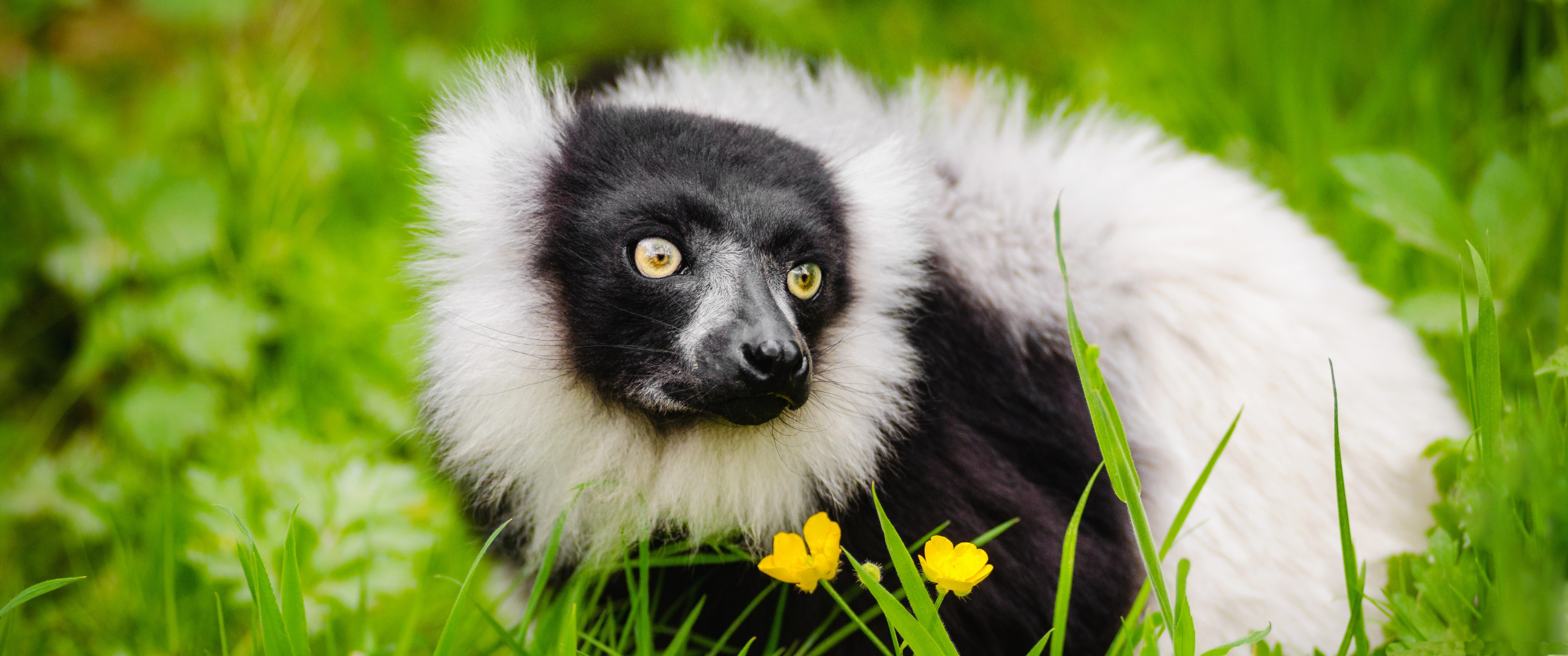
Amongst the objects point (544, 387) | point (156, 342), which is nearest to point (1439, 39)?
point (544, 387)

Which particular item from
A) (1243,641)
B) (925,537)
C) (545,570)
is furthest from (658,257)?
(1243,641)

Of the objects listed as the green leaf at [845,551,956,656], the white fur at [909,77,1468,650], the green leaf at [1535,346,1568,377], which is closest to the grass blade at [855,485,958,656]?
the green leaf at [845,551,956,656]

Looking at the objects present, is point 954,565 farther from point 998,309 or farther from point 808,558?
point 998,309

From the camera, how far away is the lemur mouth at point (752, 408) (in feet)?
6.14

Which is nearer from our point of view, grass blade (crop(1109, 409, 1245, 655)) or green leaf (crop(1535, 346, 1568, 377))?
grass blade (crop(1109, 409, 1245, 655))

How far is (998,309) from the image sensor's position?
2.31 m

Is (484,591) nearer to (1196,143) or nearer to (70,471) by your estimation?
(70,471)

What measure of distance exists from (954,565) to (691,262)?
2.50 feet

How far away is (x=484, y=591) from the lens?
2.74m

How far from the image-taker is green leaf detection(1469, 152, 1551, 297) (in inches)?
96.3

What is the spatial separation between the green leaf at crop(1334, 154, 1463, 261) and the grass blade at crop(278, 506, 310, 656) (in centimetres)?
236

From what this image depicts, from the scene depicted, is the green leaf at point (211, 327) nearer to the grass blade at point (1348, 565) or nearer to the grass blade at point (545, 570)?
the grass blade at point (545, 570)

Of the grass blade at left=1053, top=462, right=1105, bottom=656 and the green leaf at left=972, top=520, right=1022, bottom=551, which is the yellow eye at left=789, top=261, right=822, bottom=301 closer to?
the green leaf at left=972, top=520, right=1022, bottom=551

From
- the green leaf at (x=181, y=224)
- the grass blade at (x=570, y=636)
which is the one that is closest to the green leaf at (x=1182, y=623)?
the grass blade at (x=570, y=636)
